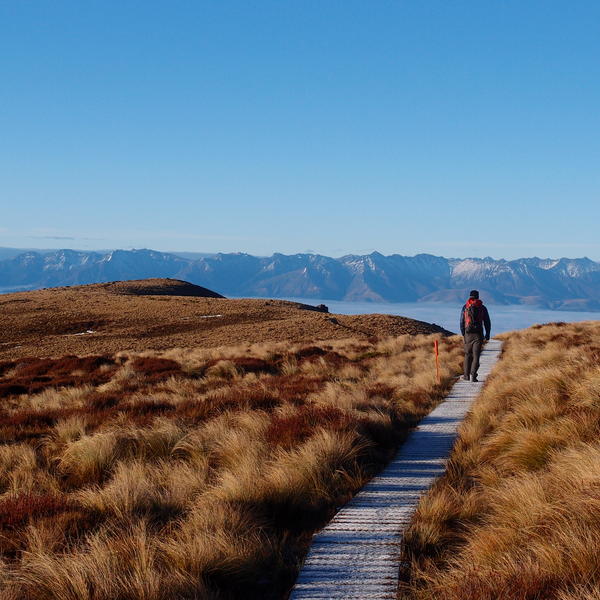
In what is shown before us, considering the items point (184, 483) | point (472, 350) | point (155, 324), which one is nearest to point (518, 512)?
point (184, 483)

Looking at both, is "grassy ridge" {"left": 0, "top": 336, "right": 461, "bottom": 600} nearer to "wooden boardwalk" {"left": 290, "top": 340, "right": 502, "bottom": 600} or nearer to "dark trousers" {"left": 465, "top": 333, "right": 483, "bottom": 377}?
"wooden boardwalk" {"left": 290, "top": 340, "right": 502, "bottom": 600}

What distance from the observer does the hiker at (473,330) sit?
17.0 metres

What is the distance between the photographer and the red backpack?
56.8ft

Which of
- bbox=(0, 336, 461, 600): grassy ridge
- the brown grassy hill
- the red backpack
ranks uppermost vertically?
the red backpack

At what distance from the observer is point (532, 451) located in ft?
24.1

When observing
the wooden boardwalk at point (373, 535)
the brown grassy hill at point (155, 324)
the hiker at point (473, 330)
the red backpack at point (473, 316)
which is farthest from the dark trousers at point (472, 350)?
the brown grassy hill at point (155, 324)

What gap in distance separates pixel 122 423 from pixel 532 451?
24.7 ft

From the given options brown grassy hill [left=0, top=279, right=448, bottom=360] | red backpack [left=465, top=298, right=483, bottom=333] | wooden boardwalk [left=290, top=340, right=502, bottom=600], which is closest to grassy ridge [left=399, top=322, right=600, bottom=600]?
wooden boardwalk [left=290, top=340, right=502, bottom=600]

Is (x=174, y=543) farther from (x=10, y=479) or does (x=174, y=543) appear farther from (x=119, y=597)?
(x=10, y=479)

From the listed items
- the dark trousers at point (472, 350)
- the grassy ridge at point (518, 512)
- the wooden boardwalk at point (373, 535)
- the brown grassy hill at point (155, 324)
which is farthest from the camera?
the brown grassy hill at point (155, 324)

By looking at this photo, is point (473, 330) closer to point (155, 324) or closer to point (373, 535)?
point (373, 535)

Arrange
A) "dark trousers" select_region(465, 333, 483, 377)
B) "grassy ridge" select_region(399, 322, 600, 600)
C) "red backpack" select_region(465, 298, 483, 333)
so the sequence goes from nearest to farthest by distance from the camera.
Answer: "grassy ridge" select_region(399, 322, 600, 600), "dark trousers" select_region(465, 333, 483, 377), "red backpack" select_region(465, 298, 483, 333)

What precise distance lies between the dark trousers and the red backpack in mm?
183

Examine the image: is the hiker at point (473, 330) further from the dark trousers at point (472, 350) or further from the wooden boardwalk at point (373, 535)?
the wooden boardwalk at point (373, 535)
